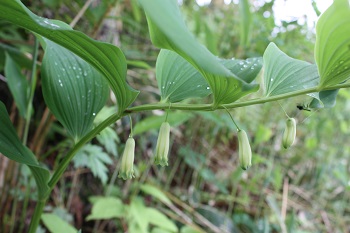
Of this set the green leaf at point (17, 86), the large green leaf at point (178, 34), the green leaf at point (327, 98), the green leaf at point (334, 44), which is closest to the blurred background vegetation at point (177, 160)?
the green leaf at point (17, 86)

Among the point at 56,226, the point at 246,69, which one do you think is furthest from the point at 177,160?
the point at 246,69

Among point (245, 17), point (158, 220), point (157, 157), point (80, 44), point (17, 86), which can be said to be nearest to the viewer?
point (80, 44)

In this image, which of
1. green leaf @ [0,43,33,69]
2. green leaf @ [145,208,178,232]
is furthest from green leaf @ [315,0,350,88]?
green leaf @ [145,208,178,232]

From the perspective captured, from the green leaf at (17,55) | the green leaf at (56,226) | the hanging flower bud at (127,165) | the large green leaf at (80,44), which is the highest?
the green leaf at (17,55)

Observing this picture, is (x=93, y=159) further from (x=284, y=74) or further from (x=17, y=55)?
(x=284, y=74)

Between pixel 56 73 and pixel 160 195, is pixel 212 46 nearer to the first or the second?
pixel 160 195

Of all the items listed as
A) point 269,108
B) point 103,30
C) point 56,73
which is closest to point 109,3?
point 103,30

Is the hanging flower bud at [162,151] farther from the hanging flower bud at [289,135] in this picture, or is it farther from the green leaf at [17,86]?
the green leaf at [17,86]
